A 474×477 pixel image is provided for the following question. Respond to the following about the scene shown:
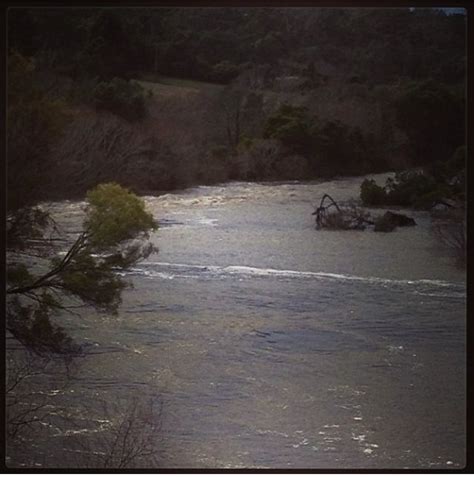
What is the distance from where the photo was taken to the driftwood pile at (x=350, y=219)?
9.92ft

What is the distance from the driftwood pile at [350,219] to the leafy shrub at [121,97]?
71 cm

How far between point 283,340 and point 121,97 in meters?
1.00

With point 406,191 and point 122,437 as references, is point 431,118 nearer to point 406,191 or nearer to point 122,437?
point 406,191

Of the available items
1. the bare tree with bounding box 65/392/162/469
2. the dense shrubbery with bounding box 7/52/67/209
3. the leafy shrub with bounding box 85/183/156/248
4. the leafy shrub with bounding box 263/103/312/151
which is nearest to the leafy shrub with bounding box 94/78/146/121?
the dense shrubbery with bounding box 7/52/67/209

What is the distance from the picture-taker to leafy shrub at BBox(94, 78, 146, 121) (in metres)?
3.07

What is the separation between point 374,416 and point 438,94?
43.3 inches

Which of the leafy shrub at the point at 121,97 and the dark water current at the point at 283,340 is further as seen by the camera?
the leafy shrub at the point at 121,97

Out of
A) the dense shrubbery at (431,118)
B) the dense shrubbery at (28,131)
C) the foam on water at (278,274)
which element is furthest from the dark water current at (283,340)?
the dense shrubbery at (431,118)

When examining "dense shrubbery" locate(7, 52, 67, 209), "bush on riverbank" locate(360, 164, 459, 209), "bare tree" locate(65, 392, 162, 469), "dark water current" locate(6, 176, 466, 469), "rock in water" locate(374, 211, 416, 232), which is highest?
"dense shrubbery" locate(7, 52, 67, 209)

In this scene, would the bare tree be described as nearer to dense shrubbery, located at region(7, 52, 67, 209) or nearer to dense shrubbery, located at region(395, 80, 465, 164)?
dense shrubbery, located at region(7, 52, 67, 209)

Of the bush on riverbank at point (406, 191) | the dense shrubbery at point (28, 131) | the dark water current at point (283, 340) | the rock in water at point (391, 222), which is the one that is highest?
the dense shrubbery at point (28, 131)

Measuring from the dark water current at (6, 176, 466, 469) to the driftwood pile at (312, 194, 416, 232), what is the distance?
0.08 feet

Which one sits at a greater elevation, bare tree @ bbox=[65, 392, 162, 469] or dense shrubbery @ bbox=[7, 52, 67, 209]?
dense shrubbery @ bbox=[7, 52, 67, 209]

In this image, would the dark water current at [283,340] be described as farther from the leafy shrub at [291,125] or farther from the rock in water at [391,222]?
the leafy shrub at [291,125]
